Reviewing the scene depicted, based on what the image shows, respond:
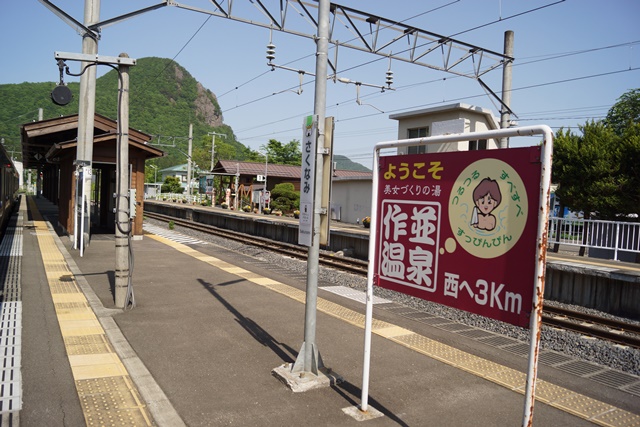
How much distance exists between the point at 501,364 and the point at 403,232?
292 cm

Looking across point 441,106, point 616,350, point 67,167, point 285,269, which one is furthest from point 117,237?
point 441,106

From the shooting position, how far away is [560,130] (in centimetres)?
2383

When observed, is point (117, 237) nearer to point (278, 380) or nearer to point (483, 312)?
point (278, 380)

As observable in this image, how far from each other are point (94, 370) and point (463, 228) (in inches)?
169

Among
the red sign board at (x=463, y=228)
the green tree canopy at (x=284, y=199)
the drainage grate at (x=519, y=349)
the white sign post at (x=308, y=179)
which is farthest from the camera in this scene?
A: the green tree canopy at (x=284, y=199)

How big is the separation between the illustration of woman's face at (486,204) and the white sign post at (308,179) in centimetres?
196

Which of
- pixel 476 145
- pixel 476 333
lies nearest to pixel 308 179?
pixel 476 333

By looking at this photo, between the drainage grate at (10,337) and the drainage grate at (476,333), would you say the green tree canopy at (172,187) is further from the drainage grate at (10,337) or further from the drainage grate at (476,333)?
the drainage grate at (476,333)

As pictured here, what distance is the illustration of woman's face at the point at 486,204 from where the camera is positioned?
3632 millimetres

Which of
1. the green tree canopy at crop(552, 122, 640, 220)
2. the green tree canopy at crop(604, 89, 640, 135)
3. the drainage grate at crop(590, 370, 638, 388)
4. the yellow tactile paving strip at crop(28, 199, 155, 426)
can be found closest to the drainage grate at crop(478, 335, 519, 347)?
the drainage grate at crop(590, 370, 638, 388)

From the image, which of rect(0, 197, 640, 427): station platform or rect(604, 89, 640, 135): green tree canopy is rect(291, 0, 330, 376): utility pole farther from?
rect(604, 89, 640, 135): green tree canopy

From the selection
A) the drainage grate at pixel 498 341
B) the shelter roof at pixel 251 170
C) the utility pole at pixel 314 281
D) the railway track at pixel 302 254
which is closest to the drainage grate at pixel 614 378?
the drainage grate at pixel 498 341

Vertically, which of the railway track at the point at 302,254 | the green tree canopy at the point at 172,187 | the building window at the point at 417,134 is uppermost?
the building window at the point at 417,134

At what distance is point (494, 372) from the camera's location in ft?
19.2
